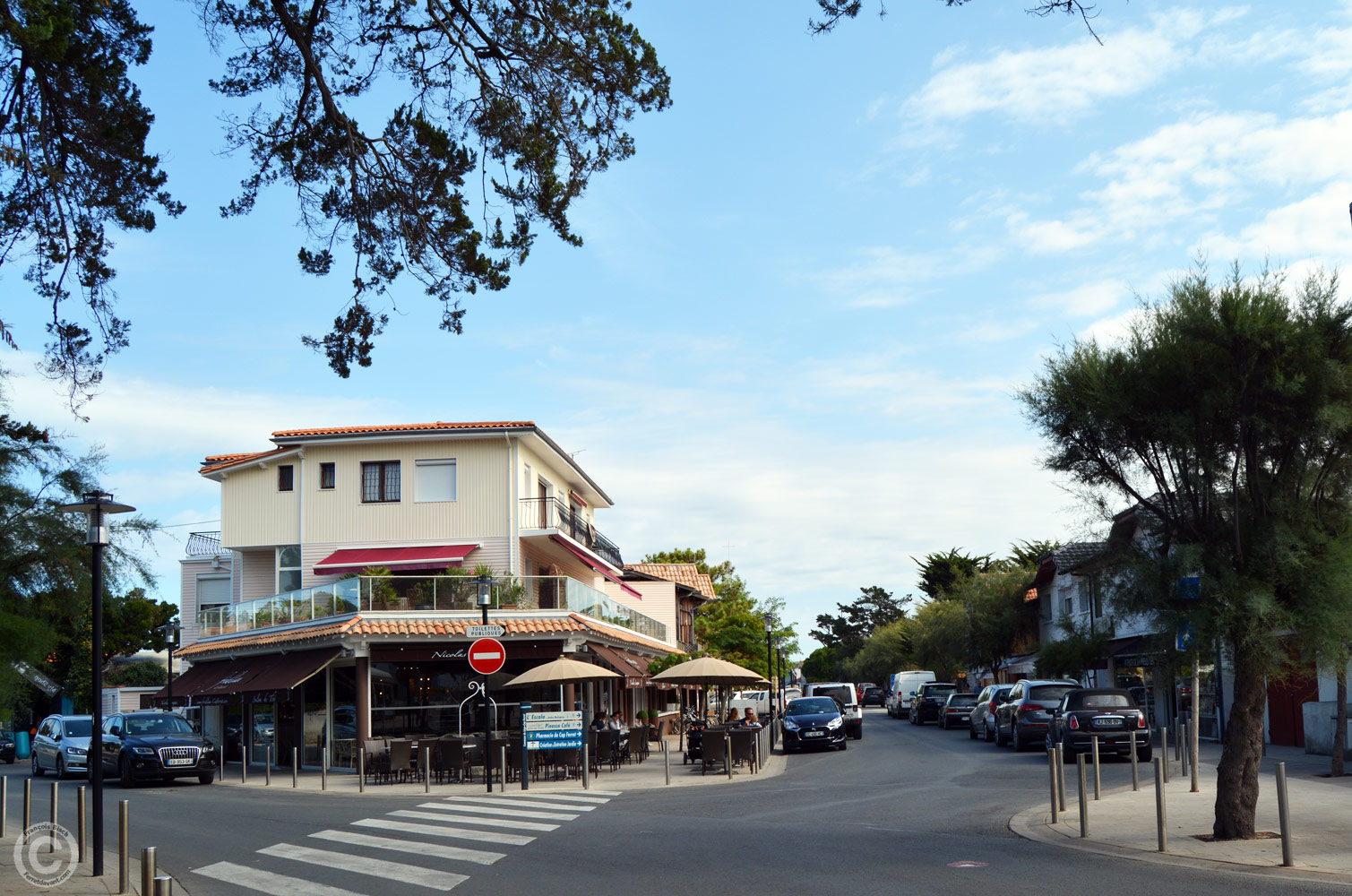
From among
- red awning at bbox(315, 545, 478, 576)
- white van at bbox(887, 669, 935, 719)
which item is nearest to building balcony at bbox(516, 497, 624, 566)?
red awning at bbox(315, 545, 478, 576)

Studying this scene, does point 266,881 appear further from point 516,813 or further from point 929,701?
point 929,701

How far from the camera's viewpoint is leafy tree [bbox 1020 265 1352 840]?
1121 centimetres

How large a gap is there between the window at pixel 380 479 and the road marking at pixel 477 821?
60.1 feet

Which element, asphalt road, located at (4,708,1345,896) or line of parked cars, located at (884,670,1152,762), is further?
line of parked cars, located at (884,670,1152,762)

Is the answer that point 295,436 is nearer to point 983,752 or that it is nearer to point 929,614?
point 983,752

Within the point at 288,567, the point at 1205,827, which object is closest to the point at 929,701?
the point at 288,567

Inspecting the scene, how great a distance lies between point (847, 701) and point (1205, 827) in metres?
27.4

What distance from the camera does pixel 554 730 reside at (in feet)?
74.8

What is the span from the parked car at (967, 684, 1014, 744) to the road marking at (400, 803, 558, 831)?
63.8 feet

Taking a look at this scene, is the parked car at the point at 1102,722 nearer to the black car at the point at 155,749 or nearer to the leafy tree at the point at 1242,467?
the leafy tree at the point at 1242,467

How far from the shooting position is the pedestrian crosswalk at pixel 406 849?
431 inches

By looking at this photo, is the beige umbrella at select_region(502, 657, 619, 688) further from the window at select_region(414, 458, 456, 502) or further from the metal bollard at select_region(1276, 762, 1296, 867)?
the metal bollard at select_region(1276, 762, 1296, 867)

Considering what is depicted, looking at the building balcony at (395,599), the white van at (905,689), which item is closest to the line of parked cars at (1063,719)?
the building balcony at (395,599)

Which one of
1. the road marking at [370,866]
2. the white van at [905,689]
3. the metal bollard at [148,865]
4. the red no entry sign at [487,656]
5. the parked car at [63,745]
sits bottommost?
the white van at [905,689]
